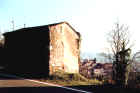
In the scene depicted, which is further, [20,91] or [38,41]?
[38,41]

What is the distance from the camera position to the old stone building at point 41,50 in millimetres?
16797

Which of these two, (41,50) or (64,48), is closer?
(41,50)

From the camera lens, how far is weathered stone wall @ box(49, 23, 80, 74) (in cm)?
1725

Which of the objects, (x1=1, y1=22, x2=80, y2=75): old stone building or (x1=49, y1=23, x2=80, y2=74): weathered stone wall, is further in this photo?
(x1=49, y1=23, x2=80, y2=74): weathered stone wall

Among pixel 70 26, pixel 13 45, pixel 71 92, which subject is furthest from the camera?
pixel 70 26

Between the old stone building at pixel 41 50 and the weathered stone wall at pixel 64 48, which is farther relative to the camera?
the weathered stone wall at pixel 64 48

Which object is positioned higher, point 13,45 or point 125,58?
point 13,45

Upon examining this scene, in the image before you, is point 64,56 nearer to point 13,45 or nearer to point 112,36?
point 13,45

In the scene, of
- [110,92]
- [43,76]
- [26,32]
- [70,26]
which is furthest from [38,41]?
[110,92]

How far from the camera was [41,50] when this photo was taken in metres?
17.0

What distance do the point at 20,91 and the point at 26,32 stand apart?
33.3ft

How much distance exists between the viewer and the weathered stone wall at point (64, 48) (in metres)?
17.2

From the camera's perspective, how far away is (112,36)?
3198cm

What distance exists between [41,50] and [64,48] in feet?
11.6
